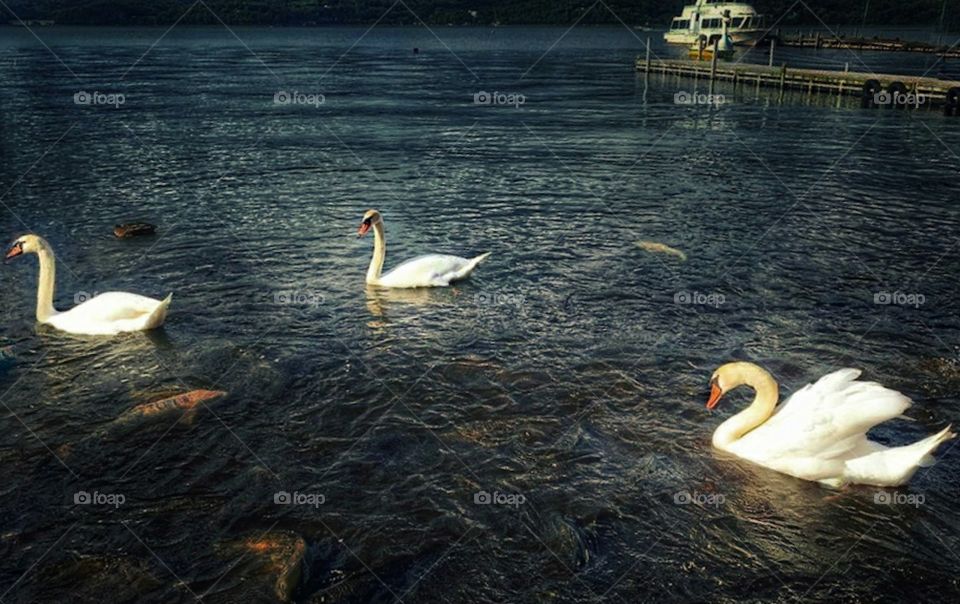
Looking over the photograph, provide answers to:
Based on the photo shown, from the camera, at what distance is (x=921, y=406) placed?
1159 cm

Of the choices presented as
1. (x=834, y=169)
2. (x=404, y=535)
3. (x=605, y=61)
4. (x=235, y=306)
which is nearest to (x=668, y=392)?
(x=404, y=535)

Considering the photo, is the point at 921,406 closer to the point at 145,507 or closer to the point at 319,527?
the point at 319,527

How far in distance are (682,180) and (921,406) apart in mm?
17965

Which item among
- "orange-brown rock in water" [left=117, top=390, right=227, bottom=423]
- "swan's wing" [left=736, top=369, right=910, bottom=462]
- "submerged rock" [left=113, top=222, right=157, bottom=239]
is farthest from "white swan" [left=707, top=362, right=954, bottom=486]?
"submerged rock" [left=113, top=222, right=157, bottom=239]

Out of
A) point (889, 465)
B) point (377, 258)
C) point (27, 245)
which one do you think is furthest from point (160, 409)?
point (889, 465)

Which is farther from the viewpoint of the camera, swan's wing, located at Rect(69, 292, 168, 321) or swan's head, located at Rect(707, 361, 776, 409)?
swan's wing, located at Rect(69, 292, 168, 321)

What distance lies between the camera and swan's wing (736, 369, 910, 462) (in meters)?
9.02

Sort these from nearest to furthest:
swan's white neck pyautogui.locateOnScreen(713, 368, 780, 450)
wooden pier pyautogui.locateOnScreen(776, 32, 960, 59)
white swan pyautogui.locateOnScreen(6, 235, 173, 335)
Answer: swan's white neck pyautogui.locateOnScreen(713, 368, 780, 450) → white swan pyautogui.locateOnScreen(6, 235, 173, 335) → wooden pier pyautogui.locateOnScreen(776, 32, 960, 59)

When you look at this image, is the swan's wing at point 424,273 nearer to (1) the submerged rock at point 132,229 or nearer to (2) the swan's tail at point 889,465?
(1) the submerged rock at point 132,229

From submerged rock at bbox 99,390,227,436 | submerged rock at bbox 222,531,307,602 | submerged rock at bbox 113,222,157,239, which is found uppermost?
submerged rock at bbox 113,222,157,239

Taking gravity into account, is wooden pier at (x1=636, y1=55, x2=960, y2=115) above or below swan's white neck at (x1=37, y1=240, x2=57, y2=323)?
above

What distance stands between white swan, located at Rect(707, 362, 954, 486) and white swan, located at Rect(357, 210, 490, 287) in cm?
781

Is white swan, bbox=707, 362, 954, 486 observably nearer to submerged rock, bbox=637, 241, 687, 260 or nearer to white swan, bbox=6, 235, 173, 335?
submerged rock, bbox=637, 241, 687, 260

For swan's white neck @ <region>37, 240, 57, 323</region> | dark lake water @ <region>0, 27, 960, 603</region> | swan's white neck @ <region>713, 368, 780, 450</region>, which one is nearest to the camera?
dark lake water @ <region>0, 27, 960, 603</region>
